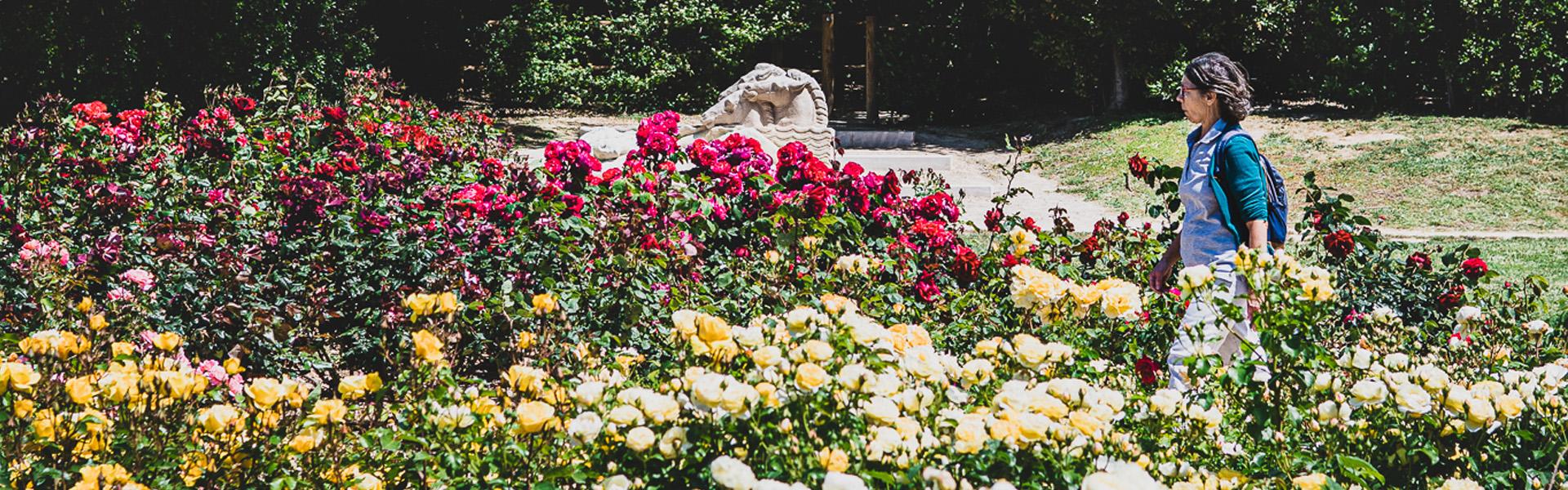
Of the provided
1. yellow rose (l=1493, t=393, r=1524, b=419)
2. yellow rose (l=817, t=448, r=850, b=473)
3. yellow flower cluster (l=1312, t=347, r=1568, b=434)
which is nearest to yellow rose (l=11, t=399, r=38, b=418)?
yellow rose (l=817, t=448, r=850, b=473)

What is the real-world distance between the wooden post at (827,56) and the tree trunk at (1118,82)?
346cm

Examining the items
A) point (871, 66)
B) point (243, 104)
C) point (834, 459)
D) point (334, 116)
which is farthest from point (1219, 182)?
point (871, 66)

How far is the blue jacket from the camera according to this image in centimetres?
328

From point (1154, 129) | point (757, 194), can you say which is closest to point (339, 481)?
point (757, 194)

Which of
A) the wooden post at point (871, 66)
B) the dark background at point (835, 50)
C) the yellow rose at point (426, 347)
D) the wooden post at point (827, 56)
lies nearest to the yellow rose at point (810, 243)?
the yellow rose at point (426, 347)

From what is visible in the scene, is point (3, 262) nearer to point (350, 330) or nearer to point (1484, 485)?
point (350, 330)

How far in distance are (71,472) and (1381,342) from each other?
279cm

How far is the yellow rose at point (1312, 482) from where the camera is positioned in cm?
196

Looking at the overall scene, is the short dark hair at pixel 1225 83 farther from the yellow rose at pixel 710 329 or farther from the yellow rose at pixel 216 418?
the yellow rose at pixel 216 418

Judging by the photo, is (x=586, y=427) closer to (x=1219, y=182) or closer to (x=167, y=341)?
(x=167, y=341)

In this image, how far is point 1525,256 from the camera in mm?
7348

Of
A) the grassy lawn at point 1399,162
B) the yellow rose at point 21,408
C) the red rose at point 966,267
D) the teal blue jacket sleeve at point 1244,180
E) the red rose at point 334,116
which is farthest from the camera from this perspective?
the grassy lawn at point 1399,162

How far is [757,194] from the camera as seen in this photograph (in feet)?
14.0

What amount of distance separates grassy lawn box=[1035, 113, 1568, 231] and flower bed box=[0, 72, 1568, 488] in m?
4.25
